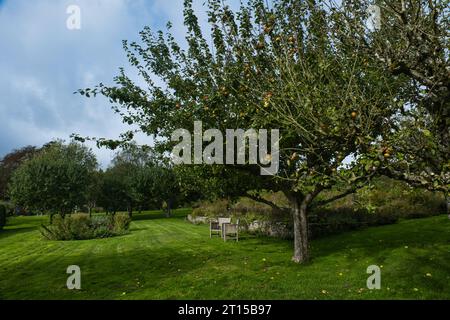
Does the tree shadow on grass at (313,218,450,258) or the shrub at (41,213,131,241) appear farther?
the shrub at (41,213,131,241)

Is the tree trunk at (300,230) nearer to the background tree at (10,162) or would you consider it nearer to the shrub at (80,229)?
the shrub at (80,229)

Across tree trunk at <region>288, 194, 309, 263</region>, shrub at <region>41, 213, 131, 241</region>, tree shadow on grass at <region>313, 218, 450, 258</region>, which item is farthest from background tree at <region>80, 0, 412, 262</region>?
shrub at <region>41, 213, 131, 241</region>

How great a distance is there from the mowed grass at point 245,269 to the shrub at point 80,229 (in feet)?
14.3

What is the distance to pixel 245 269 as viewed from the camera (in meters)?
11.8

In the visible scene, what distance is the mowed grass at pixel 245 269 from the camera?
9062 millimetres

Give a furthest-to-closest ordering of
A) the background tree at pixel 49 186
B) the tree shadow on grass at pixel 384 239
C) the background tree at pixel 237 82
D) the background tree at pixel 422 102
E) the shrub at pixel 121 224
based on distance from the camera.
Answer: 1. the background tree at pixel 49 186
2. the shrub at pixel 121 224
3. the tree shadow on grass at pixel 384 239
4. the background tree at pixel 237 82
5. the background tree at pixel 422 102

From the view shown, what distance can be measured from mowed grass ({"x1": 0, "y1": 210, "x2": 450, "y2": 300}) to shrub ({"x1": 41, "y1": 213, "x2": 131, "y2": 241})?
4.36 metres

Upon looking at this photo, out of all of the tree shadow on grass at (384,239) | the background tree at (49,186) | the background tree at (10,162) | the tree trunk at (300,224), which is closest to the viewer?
the tree trunk at (300,224)

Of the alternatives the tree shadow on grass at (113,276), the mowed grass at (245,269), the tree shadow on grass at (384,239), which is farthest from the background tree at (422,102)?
the tree shadow on grass at (384,239)

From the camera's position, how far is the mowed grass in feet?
29.7

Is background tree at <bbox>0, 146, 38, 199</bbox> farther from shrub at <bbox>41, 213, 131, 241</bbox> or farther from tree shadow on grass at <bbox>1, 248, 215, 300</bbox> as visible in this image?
tree shadow on grass at <bbox>1, 248, 215, 300</bbox>
